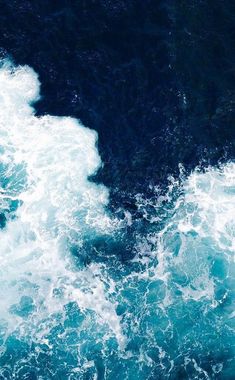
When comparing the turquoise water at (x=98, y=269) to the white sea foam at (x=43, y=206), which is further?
the white sea foam at (x=43, y=206)

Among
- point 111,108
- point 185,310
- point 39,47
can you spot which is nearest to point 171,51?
point 111,108

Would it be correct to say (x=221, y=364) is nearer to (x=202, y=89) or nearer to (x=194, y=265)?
(x=194, y=265)

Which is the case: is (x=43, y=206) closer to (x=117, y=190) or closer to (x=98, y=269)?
(x=117, y=190)

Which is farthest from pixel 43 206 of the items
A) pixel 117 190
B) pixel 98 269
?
pixel 98 269

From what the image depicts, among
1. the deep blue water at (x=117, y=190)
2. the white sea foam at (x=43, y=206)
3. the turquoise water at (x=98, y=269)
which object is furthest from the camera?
the white sea foam at (x=43, y=206)

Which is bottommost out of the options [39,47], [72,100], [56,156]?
[56,156]
